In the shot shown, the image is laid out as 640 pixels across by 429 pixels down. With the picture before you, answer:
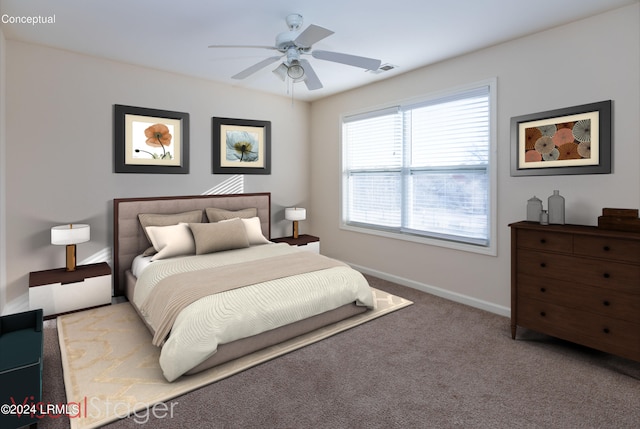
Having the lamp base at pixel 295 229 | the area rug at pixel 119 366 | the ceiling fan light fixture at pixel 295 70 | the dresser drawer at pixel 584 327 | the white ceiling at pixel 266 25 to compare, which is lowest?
the area rug at pixel 119 366

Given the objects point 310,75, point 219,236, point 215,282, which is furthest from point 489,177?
point 219,236

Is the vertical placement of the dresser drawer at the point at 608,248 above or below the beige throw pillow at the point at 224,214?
below

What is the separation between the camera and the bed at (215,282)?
96.5 inches

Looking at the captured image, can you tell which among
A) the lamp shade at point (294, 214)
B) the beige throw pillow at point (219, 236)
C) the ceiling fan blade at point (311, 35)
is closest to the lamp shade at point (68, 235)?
the beige throw pillow at point (219, 236)

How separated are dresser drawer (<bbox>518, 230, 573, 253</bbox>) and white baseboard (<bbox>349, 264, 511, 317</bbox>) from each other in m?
0.95

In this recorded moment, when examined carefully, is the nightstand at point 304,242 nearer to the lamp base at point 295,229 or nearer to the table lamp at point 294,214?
the lamp base at point 295,229

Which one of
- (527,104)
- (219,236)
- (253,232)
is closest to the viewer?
(527,104)

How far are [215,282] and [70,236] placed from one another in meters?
1.73

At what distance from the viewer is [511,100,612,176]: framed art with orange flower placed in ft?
9.22

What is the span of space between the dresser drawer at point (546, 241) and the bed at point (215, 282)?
4.77 feet

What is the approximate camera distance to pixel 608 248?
242cm

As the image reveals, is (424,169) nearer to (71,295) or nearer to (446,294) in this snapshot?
(446,294)

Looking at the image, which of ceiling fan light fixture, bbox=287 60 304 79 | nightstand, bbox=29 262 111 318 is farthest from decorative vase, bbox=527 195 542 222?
Result: nightstand, bbox=29 262 111 318

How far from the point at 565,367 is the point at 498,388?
2.16 feet
